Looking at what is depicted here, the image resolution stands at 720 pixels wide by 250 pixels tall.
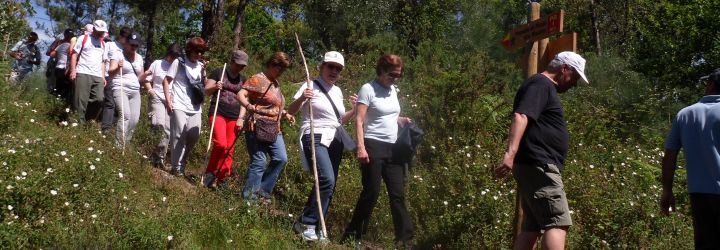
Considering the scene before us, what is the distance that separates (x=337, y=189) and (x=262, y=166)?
1306mm

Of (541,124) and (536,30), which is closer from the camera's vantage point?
(541,124)

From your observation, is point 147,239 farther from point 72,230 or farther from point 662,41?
point 662,41

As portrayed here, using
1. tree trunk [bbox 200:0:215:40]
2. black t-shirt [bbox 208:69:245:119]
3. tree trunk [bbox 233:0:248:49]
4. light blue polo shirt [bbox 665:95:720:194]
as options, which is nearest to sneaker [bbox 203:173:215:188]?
black t-shirt [bbox 208:69:245:119]

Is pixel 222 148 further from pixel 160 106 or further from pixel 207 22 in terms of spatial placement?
pixel 207 22

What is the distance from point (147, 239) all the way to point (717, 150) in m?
3.65

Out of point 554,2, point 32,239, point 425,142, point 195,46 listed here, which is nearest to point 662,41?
point 554,2

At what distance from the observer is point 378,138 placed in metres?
7.02

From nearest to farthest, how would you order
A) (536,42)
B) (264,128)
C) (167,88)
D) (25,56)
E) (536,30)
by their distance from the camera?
(536,30) < (536,42) < (264,128) < (167,88) < (25,56)

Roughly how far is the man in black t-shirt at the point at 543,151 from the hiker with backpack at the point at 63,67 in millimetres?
7027

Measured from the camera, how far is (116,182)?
688 centimetres

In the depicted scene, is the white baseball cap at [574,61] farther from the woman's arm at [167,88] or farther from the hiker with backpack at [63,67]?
the hiker with backpack at [63,67]

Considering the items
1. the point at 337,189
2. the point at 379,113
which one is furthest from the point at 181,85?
the point at 379,113

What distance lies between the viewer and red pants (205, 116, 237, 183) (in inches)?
337

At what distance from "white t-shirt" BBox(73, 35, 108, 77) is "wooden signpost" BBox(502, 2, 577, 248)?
524 cm
